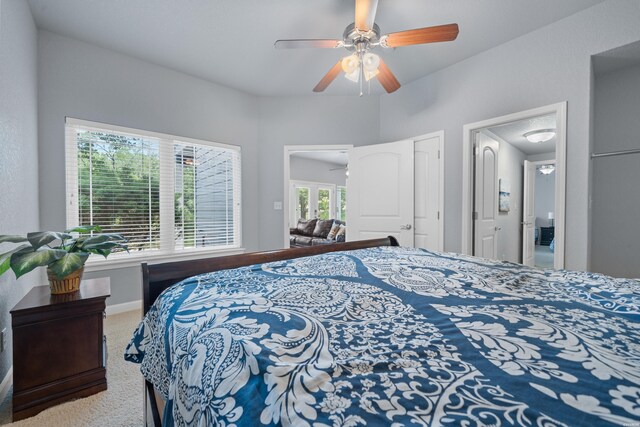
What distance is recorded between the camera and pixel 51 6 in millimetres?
2215

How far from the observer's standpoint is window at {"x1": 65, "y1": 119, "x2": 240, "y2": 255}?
2.73 m

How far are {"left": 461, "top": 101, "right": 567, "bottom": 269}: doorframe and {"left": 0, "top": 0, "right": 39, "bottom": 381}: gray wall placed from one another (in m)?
3.73

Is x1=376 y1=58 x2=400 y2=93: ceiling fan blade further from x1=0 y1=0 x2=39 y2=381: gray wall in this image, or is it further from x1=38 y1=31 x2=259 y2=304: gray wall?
x1=0 y1=0 x2=39 y2=381: gray wall

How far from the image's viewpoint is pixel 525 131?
4.30 m

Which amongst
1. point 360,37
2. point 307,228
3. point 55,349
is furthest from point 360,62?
point 307,228

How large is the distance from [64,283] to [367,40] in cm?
256

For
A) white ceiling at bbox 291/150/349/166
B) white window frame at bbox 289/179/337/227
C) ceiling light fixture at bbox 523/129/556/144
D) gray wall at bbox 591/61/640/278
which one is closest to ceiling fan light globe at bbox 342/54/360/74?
gray wall at bbox 591/61/640/278

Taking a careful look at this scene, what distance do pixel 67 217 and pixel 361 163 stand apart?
324 centimetres

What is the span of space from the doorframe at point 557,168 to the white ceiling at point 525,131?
16.3 inches

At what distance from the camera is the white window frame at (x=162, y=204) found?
2.65m

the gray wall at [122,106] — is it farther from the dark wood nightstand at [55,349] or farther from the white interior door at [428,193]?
the white interior door at [428,193]

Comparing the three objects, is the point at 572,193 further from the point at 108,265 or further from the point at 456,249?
the point at 108,265

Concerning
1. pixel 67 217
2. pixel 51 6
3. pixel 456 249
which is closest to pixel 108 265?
pixel 67 217

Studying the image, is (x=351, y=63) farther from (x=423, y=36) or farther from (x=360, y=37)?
(x=423, y=36)
